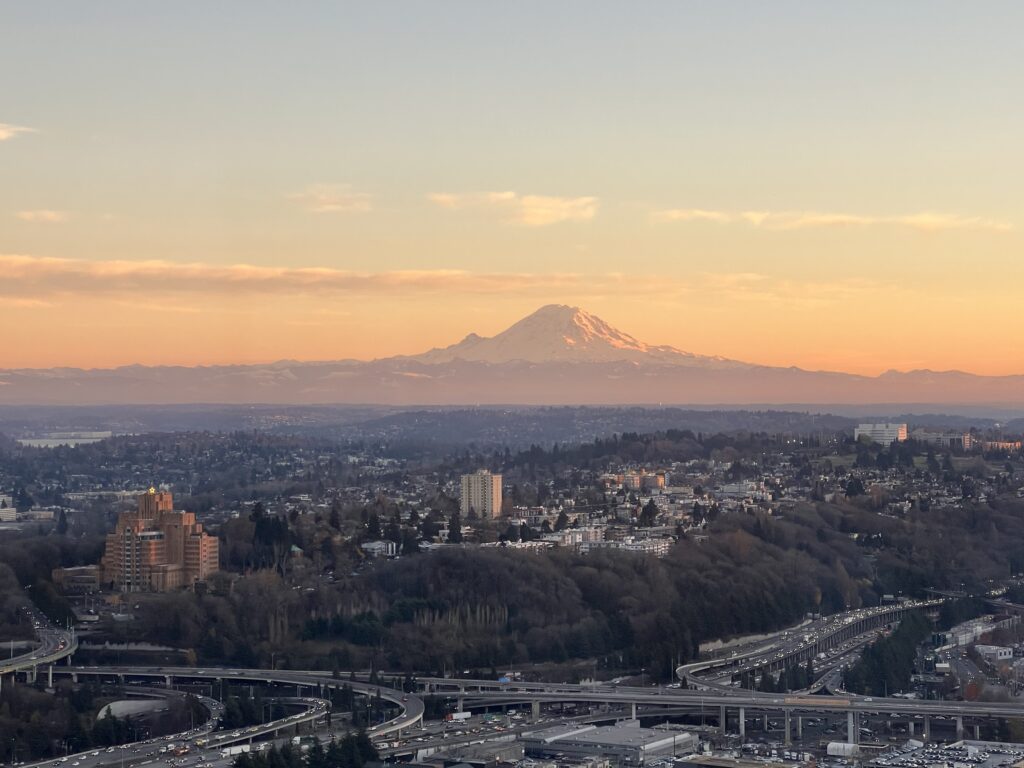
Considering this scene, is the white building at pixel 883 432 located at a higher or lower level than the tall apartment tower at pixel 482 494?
higher

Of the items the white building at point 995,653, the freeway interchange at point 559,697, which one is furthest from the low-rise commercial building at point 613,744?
the white building at point 995,653

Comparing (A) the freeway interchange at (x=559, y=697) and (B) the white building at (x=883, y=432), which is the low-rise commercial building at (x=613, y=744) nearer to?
(A) the freeway interchange at (x=559, y=697)

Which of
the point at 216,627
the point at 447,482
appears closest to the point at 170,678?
the point at 216,627

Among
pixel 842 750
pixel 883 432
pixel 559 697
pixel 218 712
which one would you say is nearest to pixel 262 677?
pixel 218 712

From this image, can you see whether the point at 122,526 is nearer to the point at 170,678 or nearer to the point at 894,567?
the point at 170,678

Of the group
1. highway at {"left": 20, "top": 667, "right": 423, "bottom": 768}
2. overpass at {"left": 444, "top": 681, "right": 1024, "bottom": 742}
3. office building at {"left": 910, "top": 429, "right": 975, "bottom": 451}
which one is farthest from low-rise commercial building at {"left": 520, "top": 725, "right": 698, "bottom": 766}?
office building at {"left": 910, "top": 429, "right": 975, "bottom": 451}
